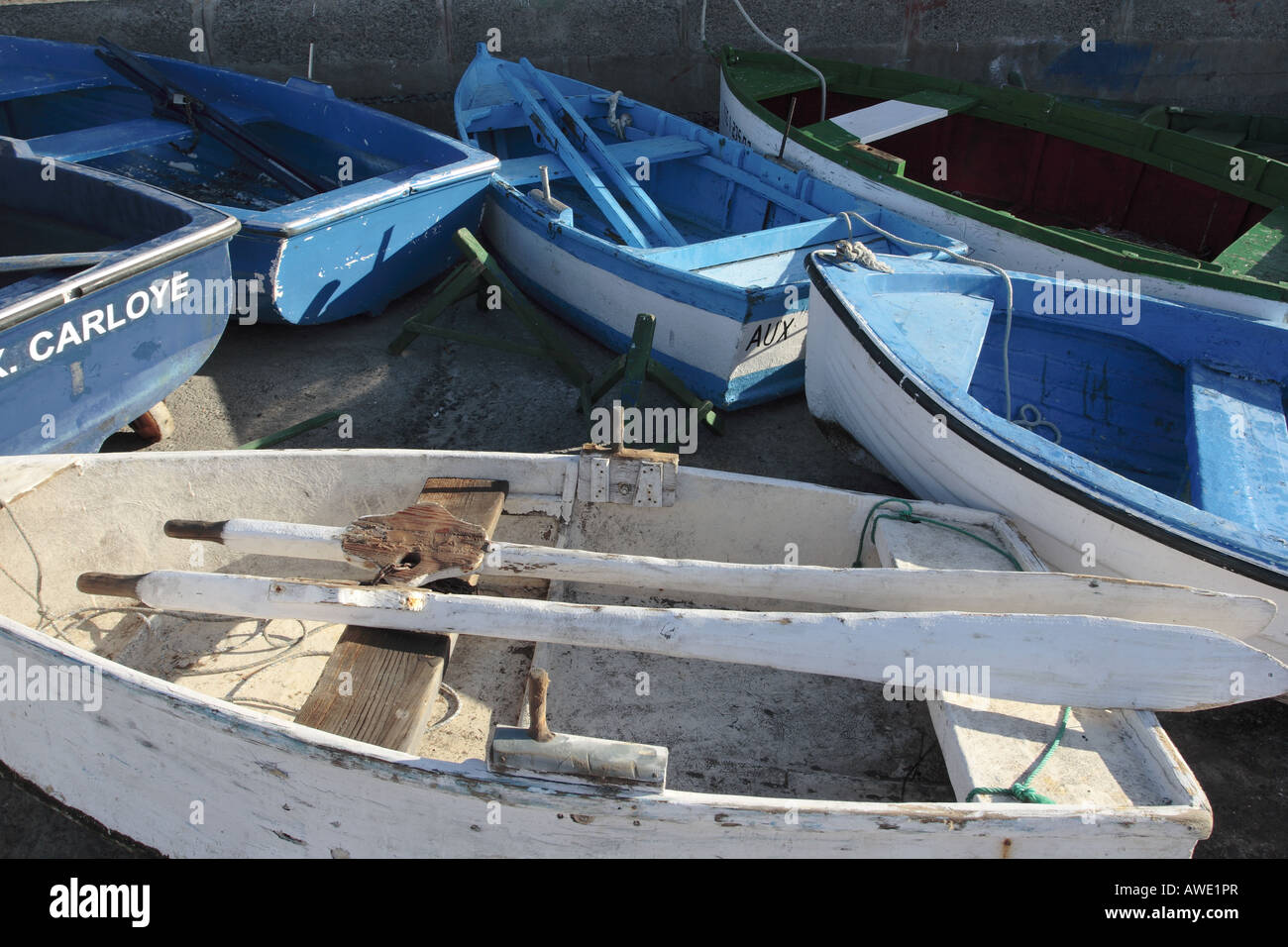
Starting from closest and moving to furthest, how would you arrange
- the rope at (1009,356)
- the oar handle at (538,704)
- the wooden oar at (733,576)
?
the oar handle at (538,704) → the wooden oar at (733,576) → the rope at (1009,356)

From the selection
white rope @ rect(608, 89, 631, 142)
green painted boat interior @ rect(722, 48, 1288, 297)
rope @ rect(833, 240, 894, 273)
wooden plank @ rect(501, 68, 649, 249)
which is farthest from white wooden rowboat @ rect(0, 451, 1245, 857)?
white rope @ rect(608, 89, 631, 142)

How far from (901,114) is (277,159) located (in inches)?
157

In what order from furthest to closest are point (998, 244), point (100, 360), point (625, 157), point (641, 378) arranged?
point (625, 157)
point (998, 244)
point (641, 378)
point (100, 360)

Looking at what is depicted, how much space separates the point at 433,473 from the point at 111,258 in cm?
172

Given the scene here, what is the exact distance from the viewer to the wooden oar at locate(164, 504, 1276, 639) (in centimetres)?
285

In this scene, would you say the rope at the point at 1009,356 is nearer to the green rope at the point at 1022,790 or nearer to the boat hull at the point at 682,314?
the boat hull at the point at 682,314

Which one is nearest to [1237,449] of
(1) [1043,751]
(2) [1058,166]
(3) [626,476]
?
(1) [1043,751]

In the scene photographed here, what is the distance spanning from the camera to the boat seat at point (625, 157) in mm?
6047

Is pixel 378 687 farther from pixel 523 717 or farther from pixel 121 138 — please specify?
pixel 121 138

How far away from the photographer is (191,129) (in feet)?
20.6

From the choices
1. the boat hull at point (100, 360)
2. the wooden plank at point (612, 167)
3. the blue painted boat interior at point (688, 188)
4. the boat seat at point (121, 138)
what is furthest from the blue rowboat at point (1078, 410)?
the boat seat at point (121, 138)

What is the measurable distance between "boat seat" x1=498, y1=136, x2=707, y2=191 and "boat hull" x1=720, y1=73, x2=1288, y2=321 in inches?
19.2

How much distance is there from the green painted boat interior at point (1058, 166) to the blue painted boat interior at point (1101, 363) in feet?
1.61

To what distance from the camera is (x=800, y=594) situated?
301 centimetres
